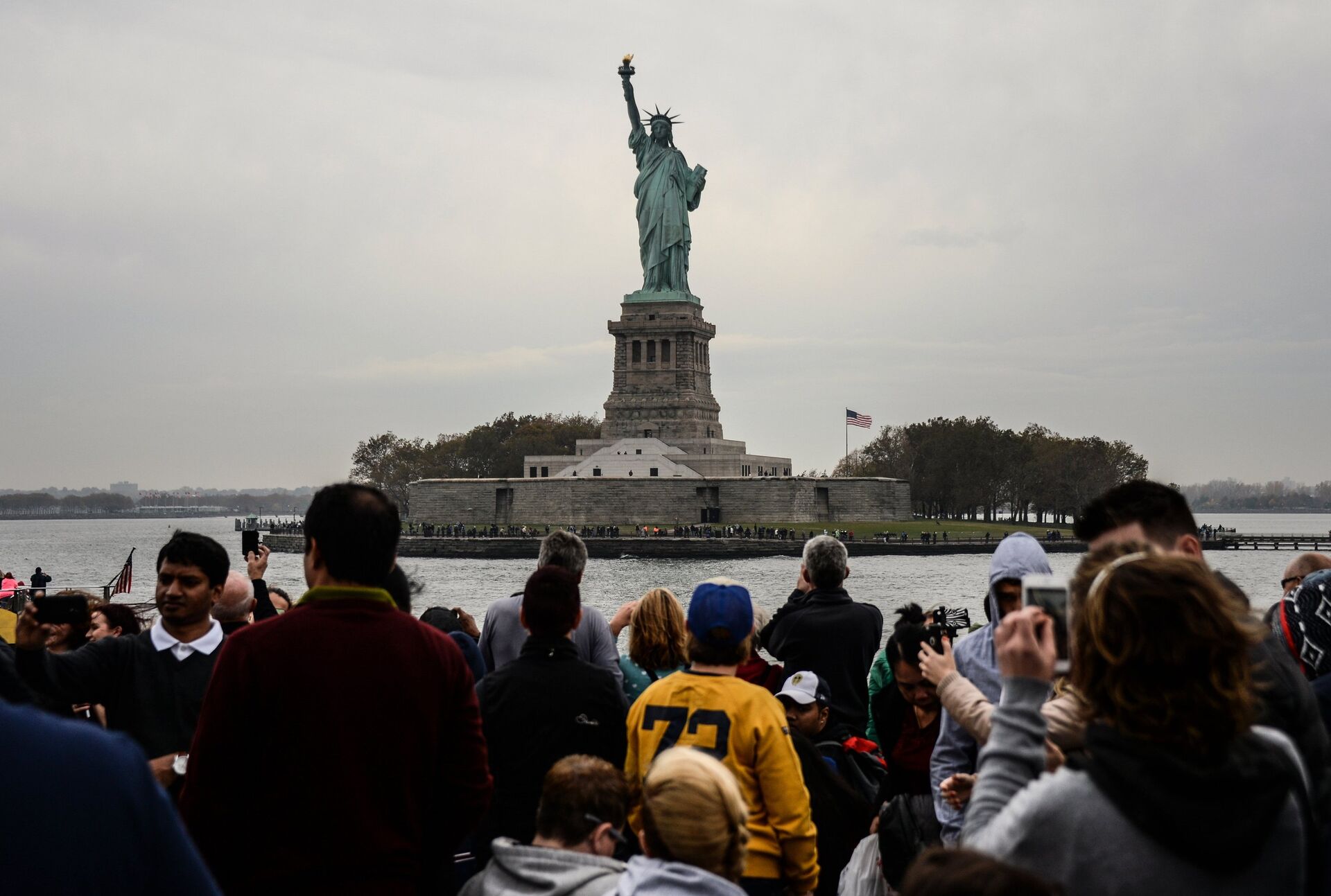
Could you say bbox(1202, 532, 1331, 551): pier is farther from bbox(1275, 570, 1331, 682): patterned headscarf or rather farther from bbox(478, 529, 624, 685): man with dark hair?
bbox(1275, 570, 1331, 682): patterned headscarf

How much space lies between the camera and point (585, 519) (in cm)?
6794

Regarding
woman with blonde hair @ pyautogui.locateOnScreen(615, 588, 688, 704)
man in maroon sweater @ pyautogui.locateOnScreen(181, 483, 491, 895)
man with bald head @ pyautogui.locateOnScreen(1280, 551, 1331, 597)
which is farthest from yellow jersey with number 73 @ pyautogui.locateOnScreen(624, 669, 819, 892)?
man with bald head @ pyautogui.locateOnScreen(1280, 551, 1331, 597)

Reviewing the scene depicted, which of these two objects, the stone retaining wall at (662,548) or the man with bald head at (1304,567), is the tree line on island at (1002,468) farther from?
the man with bald head at (1304,567)

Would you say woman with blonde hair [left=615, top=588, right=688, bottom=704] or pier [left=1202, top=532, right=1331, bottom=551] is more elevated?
woman with blonde hair [left=615, top=588, right=688, bottom=704]

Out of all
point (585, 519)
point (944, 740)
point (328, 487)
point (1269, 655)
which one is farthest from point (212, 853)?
point (585, 519)

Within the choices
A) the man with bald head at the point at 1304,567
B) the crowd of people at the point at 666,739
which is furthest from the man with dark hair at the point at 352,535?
the man with bald head at the point at 1304,567

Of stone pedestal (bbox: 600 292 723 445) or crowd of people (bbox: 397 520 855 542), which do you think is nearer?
crowd of people (bbox: 397 520 855 542)

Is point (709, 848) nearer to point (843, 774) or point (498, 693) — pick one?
point (498, 693)

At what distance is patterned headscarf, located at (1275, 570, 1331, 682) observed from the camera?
4.35 metres

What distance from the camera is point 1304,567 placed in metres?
6.79

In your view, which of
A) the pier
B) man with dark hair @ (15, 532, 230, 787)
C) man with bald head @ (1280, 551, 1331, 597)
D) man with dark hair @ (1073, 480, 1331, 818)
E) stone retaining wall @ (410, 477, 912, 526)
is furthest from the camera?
the pier

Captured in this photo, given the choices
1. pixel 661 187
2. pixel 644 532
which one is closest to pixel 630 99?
pixel 661 187

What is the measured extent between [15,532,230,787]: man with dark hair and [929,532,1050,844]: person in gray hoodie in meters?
2.56

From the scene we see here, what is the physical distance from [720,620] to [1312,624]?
2098mm
